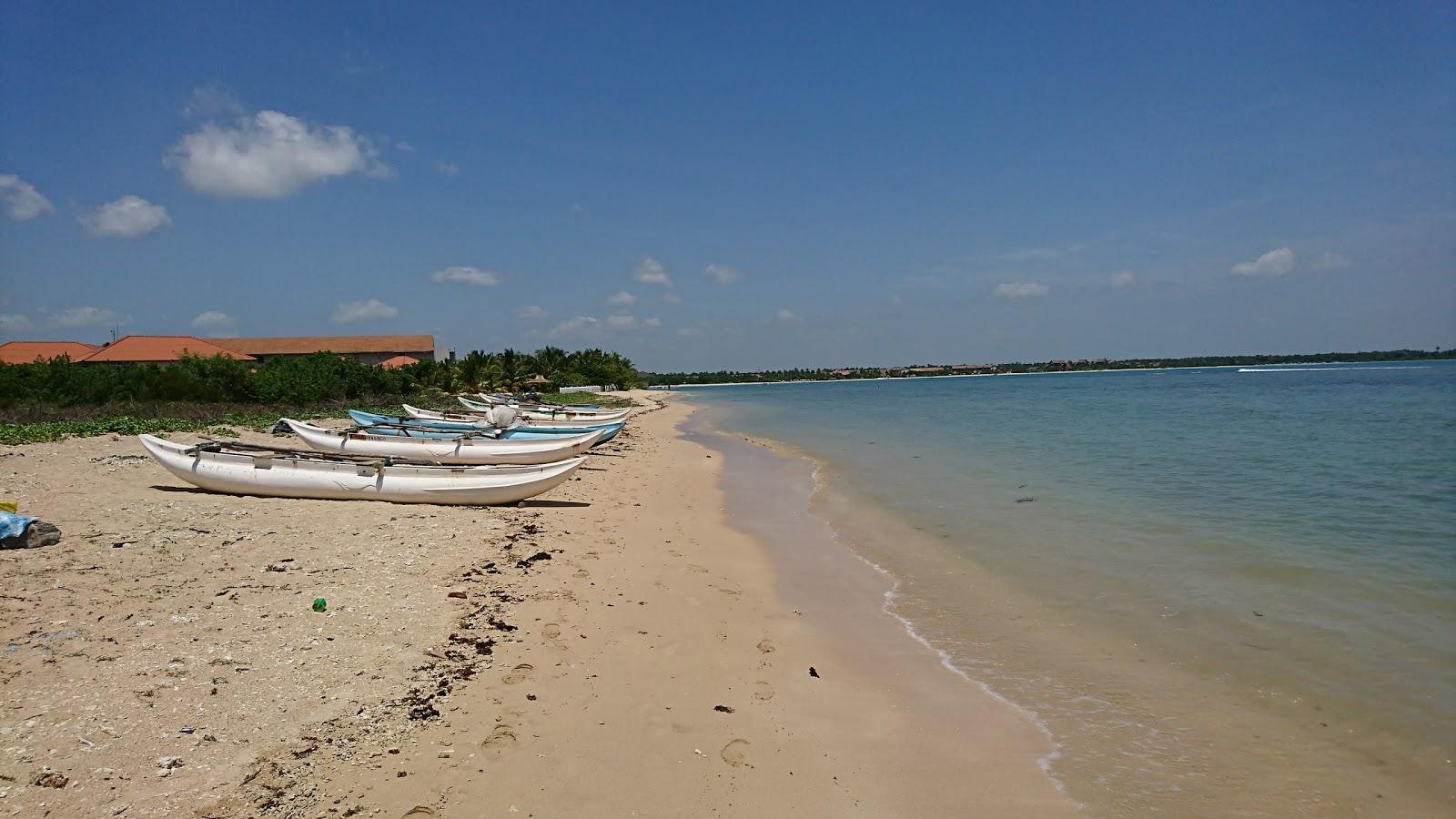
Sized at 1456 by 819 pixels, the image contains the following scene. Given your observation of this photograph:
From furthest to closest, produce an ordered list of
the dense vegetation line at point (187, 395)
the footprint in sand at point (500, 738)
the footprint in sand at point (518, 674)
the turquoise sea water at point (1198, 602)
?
1. the dense vegetation line at point (187, 395)
2. the footprint in sand at point (518, 674)
3. the turquoise sea water at point (1198, 602)
4. the footprint in sand at point (500, 738)

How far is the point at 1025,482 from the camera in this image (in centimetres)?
1706

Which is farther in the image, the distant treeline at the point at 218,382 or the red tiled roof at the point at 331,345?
the red tiled roof at the point at 331,345

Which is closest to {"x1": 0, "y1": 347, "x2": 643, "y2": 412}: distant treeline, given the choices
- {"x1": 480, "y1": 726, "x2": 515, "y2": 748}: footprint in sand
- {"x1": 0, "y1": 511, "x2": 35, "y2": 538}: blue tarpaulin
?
{"x1": 0, "y1": 511, "x2": 35, "y2": 538}: blue tarpaulin

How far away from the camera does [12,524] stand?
279 inches

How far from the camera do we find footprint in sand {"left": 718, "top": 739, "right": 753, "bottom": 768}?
4.73m

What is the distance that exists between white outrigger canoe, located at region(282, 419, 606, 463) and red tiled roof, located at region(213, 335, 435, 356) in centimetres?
5817

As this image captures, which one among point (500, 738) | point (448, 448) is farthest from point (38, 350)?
point (500, 738)

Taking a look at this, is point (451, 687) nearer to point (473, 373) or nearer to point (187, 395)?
point (187, 395)

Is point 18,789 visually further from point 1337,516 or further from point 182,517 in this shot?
point 1337,516

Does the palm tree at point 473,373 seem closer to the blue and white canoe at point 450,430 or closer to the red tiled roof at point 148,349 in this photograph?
the red tiled roof at point 148,349

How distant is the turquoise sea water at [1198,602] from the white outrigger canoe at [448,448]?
731cm

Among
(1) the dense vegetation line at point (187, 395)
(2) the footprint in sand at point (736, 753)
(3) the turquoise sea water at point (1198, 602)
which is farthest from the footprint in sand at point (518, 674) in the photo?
(1) the dense vegetation line at point (187, 395)

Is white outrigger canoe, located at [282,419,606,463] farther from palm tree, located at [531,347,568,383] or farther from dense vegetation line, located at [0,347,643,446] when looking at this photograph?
palm tree, located at [531,347,568,383]

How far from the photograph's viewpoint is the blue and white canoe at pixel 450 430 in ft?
59.9
